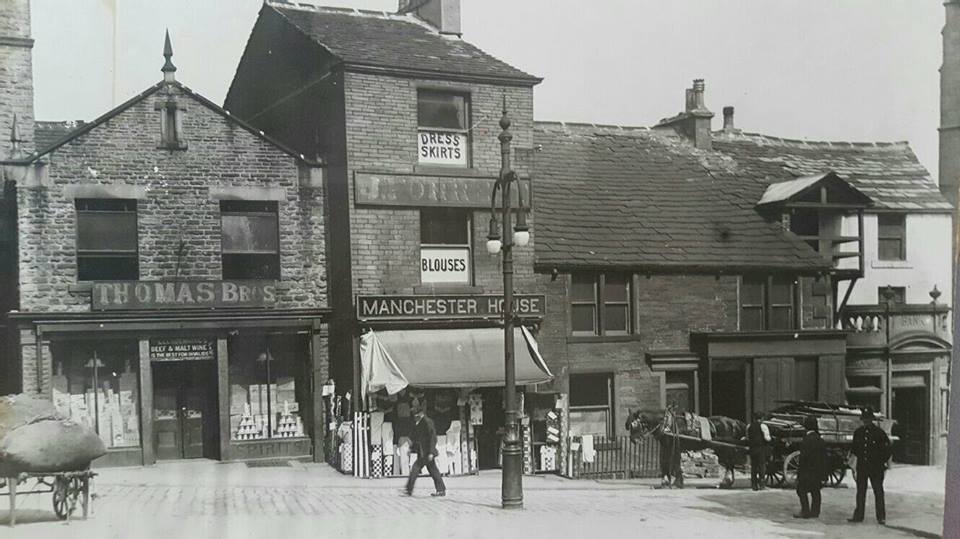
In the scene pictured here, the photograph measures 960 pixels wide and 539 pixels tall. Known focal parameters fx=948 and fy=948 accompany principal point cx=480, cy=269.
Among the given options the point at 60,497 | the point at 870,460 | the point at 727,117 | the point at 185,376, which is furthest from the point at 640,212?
the point at 60,497

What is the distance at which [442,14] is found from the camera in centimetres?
1817

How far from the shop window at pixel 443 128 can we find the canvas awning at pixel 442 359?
119 inches

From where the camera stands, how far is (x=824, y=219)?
66.1 ft

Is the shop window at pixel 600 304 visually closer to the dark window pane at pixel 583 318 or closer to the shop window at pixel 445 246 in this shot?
the dark window pane at pixel 583 318

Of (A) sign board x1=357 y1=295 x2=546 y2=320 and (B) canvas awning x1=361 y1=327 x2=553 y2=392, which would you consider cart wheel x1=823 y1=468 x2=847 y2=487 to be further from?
(A) sign board x1=357 y1=295 x2=546 y2=320

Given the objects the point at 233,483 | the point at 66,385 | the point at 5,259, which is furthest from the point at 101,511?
the point at 5,259

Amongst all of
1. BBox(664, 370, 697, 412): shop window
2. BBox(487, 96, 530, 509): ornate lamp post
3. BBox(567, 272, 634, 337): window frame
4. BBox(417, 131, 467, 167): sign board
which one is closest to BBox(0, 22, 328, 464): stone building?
BBox(417, 131, 467, 167): sign board

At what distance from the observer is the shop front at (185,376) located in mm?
15344

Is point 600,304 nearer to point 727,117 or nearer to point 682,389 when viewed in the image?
point 682,389

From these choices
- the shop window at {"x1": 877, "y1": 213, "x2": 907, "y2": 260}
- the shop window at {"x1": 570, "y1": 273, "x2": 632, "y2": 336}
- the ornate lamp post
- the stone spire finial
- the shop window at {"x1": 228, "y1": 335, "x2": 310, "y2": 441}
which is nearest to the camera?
the stone spire finial

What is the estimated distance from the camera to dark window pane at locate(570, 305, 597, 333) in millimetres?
18203

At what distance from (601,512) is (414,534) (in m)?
3.03

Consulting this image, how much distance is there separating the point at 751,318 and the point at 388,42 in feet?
30.1

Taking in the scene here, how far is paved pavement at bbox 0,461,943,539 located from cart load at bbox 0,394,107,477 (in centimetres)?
63
